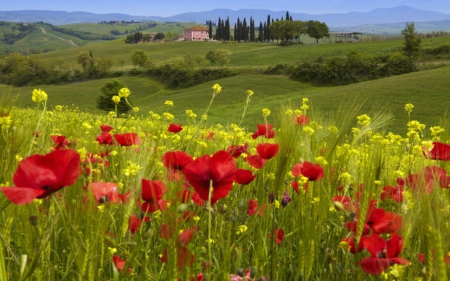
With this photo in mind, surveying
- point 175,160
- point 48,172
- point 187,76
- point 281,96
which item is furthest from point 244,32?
point 48,172

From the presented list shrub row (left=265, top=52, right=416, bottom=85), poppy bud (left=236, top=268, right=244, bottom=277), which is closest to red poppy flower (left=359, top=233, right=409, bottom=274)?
poppy bud (left=236, top=268, right=244, bottom=277)

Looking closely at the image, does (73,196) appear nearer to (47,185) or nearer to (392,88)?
(47,185)

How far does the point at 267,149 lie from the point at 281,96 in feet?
153

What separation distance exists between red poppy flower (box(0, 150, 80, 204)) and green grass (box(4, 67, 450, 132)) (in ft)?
43.1

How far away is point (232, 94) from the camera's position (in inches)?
1934

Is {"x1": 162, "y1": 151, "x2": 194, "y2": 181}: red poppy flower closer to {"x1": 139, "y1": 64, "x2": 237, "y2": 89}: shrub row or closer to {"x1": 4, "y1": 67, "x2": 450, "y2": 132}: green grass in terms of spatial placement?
{"x1": 4, "y1": 67, "x2": 450, "y2": 132}: green grass

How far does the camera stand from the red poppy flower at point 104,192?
1.31 meters

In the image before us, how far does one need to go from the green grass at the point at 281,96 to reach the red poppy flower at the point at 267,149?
482 inches

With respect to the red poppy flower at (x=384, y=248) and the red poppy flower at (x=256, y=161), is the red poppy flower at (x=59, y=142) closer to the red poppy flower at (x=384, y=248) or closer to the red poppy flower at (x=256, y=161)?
the red poppy flower at (x=256, y=161)

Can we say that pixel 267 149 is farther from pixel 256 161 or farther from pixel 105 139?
pixel 105 139

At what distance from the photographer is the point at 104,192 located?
136 centimetres

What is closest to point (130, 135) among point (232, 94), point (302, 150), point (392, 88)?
point (302, 150)

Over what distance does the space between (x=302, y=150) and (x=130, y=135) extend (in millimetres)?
914

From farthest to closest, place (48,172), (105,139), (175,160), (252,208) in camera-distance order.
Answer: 1. (105,139)
2. (252,208)
3. (175,160)
4. (48,172)
